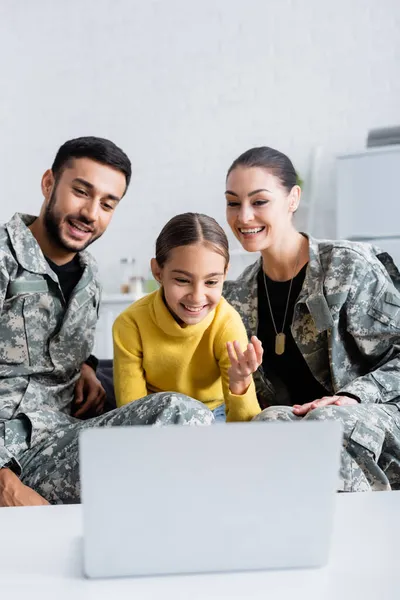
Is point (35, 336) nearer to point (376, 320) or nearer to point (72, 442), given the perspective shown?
point (72, 442)

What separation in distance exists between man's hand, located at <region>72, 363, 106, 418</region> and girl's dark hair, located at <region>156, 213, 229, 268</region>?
357mm

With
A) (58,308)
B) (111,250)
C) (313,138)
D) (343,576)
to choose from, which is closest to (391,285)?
(58,308)

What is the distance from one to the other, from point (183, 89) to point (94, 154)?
2290 millimetres

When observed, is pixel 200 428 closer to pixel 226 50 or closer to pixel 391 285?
pixel 391 285

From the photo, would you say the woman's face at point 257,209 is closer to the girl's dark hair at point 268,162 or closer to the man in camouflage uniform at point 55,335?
the girl's dark hair at point 268,162

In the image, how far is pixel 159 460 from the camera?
565 millimetres

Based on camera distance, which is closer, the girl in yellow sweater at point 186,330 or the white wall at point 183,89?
the girl in yellow sweater at point 186,330

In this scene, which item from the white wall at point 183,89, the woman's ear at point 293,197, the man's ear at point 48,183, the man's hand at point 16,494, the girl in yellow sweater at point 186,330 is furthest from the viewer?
the white wall at point 183,89

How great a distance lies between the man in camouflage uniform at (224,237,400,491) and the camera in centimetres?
150

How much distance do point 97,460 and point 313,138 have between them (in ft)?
11.1

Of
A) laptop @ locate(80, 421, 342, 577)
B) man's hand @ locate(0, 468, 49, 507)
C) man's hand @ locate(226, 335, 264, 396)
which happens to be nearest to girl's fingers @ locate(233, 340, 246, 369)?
man's hand @ locate(226, 335, 264, 396)

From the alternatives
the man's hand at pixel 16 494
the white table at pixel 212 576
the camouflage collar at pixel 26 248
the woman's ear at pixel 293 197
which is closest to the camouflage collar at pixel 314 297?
the woman's ear at pixel 293 197

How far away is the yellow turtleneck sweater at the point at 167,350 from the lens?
64.3 inches

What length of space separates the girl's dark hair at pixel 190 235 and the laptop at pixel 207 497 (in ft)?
3.39
